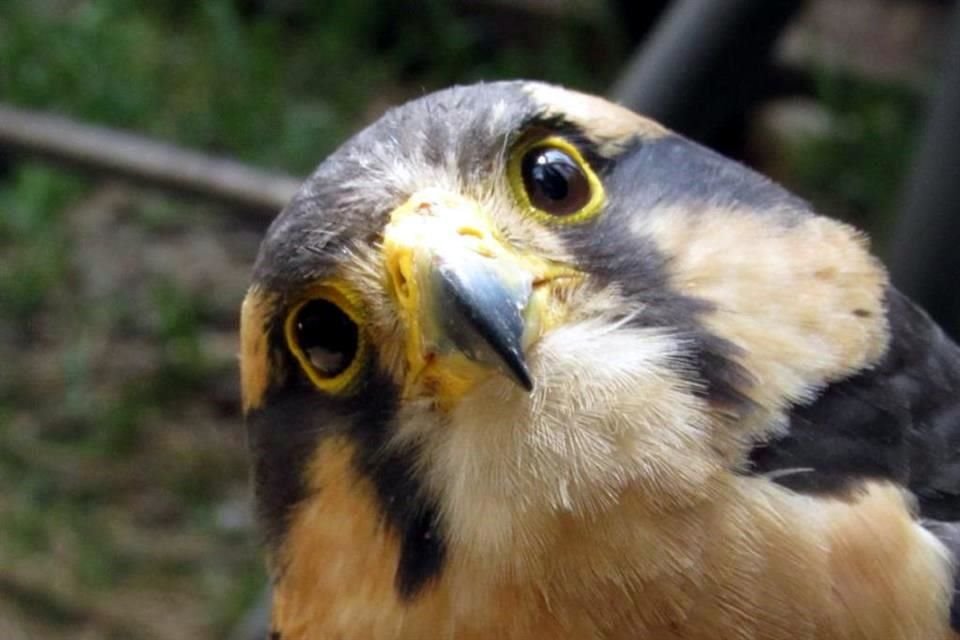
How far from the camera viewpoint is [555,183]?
3.47 feet

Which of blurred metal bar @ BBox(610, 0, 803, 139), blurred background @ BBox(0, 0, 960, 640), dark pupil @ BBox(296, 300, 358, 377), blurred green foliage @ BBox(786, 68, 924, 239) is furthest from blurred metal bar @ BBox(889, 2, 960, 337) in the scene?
blurred green foliage @ BBox(786, 68, 924, 239)

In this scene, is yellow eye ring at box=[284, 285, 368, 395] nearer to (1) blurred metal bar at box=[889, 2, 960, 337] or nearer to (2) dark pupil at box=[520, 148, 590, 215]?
(2) dark pupil at box=[520, 148, 590, 215]

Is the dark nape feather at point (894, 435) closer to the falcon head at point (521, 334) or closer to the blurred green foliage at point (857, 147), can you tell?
the falcon head at point (521, 334)

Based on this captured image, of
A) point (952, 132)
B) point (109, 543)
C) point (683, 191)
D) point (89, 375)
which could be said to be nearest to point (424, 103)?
point (683, 191)

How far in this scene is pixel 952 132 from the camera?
149cm

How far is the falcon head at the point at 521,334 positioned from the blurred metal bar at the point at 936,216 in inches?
14.9

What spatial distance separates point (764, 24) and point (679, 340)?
2.60ft

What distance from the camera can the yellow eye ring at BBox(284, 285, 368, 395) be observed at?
1022mm

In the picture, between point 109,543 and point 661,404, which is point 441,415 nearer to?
point 661,404

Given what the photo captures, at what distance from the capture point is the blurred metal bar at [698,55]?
164 cm

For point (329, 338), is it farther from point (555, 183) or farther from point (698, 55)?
point (698, 55)

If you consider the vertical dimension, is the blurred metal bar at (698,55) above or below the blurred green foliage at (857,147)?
below

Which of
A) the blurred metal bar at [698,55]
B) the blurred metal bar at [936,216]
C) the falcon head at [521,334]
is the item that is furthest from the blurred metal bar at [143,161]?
the falcon head at [521,334]

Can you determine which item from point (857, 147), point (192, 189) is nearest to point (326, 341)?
point (192, 189)
